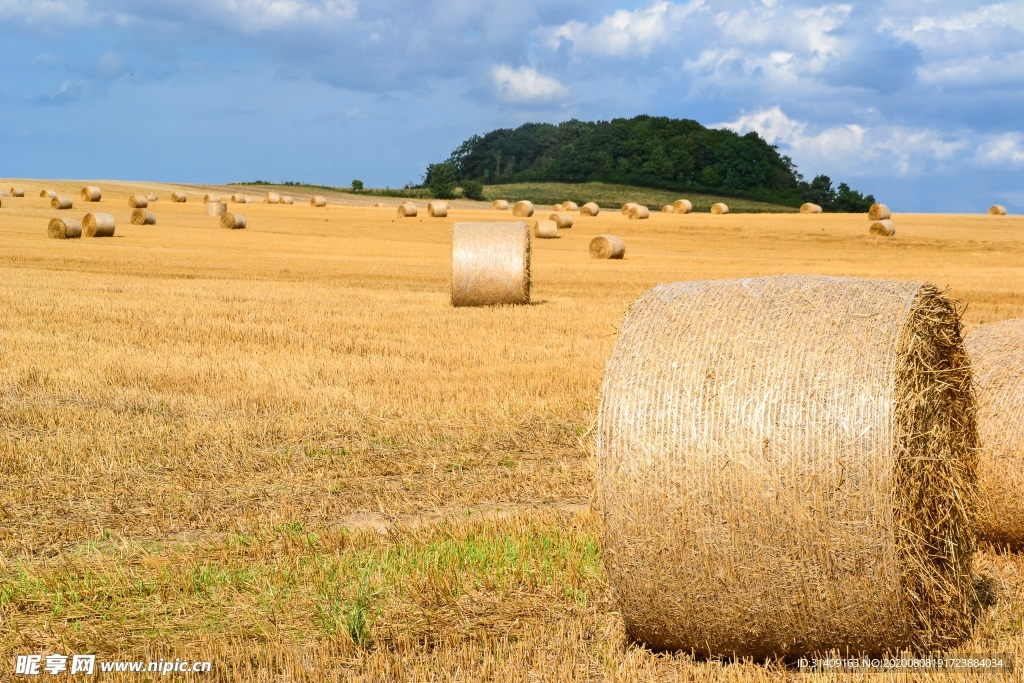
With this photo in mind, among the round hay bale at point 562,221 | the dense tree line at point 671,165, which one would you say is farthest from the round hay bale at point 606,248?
the dense tree line at point 671,165

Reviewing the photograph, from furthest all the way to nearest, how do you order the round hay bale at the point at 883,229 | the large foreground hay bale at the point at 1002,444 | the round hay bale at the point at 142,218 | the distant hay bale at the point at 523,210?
the distant hay bale at the point at 523,210, the round hay bale at the point at 142,218, the round hay bale at the point at 883,229, the large foreground hay bale at the point at 1002,444

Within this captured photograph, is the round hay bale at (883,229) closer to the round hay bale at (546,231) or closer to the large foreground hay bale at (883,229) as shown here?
the large foreground hay bale at (883,229)

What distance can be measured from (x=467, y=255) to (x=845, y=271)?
12.8 m

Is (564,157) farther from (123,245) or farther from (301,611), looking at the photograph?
(301,611)

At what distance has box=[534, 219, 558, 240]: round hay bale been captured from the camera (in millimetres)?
38188

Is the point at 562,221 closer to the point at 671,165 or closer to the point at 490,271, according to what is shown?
the point at 490,271

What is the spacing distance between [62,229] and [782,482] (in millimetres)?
32320

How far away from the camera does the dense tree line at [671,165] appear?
7569 centimetres

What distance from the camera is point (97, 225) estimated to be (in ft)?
110

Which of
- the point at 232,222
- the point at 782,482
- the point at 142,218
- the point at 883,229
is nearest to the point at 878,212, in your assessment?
the point at 883,229

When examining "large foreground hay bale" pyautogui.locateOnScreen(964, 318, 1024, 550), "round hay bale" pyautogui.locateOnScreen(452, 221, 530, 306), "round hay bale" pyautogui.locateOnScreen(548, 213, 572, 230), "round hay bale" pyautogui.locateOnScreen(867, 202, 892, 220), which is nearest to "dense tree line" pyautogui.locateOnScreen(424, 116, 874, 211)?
"round hay bale" pyautogui.locateOnScreen(867, 202, 892, 220)

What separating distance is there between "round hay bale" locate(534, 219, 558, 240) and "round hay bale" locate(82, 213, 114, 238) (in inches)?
555

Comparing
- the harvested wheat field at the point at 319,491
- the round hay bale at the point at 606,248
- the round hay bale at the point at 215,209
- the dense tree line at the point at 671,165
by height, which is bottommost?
the harvested wheat field at the point at 319,491

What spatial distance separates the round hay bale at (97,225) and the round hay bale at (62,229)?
508 millimetres
